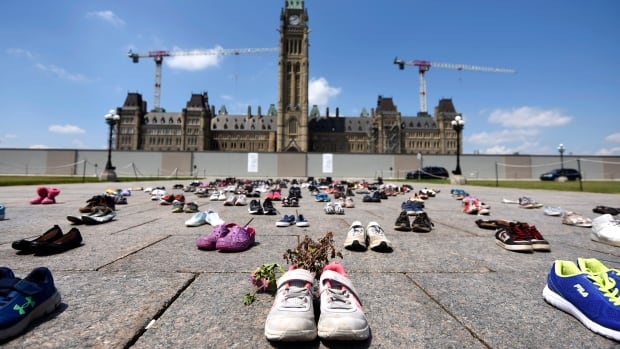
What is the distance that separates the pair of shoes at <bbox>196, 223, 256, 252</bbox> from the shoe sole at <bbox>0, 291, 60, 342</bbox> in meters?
1.47

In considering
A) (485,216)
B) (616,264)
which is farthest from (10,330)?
(485,216)

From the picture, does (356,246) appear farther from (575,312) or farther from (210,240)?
(575,312)

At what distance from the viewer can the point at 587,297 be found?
1613 mm

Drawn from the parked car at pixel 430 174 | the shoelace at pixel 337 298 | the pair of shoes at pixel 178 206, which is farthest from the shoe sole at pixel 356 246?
the parked car at pixel 430 174

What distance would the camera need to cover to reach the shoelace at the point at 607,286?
156cm

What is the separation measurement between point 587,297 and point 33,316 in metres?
3.17

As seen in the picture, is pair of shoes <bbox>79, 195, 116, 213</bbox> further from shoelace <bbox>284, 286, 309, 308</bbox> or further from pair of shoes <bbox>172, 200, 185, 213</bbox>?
shoelace <bbox>284, 286, 309, 308</bbox>

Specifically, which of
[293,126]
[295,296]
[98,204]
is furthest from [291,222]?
[293,126]

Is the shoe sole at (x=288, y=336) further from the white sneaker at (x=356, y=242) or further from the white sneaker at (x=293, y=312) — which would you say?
the white sneaker at (x=356, y=242)

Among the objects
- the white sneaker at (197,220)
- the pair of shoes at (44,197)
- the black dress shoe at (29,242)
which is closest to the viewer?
the black dress shoe at (29,242)

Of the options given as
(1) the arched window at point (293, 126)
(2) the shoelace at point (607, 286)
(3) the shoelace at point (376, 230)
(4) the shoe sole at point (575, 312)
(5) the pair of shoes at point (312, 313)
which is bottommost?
(4) the shoe sole at point (575, 312)

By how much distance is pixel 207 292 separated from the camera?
6.39ft

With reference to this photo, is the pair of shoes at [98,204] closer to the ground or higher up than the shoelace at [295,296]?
higher up

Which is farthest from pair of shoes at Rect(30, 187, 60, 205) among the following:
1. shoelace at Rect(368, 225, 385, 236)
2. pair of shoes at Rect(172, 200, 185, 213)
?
shoelace at Rect(368, 225, 385, 236)
